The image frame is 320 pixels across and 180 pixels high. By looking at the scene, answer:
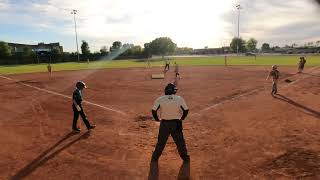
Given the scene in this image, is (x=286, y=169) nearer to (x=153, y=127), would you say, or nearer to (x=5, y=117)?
(x=153, y=127)

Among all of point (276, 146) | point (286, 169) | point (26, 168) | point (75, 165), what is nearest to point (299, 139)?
point (276, 146)

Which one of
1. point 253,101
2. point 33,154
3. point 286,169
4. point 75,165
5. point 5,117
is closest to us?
point 286,169

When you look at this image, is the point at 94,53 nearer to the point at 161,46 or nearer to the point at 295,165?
the point at 161,46

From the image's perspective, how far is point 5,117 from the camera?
50.8 feet

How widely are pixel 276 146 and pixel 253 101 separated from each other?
847 centimetres

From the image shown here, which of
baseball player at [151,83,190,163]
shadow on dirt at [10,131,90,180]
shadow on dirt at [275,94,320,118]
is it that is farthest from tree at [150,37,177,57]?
baseball player at [151,83,190,163]

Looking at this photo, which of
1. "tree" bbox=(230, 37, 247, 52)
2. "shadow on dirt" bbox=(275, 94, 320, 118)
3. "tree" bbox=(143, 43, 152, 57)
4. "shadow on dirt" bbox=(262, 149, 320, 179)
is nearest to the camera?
"shadow on dirt" bbox=(262, 149, 320, 179)

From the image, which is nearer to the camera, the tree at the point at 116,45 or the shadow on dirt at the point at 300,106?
the shadow on dirt at the point at 300,106

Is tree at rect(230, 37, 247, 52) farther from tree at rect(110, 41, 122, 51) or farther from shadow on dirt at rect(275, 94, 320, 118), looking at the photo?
shadow on dirt at rect(275, 94, 320, 118)

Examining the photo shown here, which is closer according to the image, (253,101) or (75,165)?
(75,165)

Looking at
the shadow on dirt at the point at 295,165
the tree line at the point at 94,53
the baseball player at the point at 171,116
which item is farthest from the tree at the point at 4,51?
the shadow on dirt at the point at 295,165

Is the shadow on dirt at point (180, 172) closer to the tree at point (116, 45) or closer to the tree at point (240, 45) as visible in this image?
the tree at point (116, 45)

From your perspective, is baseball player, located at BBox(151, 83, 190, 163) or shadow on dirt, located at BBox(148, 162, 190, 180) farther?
baseball player, located at BBox(151, 83, 190, 163)

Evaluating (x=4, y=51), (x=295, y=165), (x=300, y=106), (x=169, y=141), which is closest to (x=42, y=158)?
(x=169, y=141)
